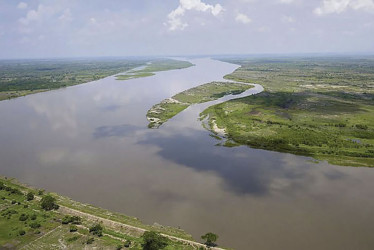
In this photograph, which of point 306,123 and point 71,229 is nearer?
point 71,229

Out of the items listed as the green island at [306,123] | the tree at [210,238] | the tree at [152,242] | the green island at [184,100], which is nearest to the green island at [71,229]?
the tree at [152,242]

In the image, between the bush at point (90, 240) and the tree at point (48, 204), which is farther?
the tree at point (48, 204)

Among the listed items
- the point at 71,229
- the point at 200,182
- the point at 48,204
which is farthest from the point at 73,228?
the point at 200,182

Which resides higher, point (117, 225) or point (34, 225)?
point (34, 225)

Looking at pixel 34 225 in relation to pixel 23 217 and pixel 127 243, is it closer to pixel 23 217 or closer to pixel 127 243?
pixel 23 217

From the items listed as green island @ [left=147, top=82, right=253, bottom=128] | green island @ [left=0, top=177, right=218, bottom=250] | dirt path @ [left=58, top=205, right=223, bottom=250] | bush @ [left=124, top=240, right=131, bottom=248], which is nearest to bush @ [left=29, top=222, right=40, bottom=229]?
green island @ [left=0, top=177, right=218, bottom=250]

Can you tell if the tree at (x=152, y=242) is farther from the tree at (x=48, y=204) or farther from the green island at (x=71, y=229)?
the tree at (x=48, y=204)

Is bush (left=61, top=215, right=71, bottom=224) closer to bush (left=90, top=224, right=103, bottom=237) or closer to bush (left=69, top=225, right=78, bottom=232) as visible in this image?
bush (left=69, top=225, right=78, bottom=232)
